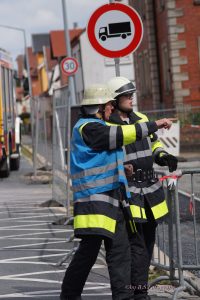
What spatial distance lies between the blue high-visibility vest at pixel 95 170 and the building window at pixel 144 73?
38147mm

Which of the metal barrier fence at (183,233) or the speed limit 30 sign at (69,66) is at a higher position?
the speed limit 30 sign at (69,66)

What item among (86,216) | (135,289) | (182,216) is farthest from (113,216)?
(182,216)

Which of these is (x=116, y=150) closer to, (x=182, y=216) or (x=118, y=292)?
(x=118, y=292)

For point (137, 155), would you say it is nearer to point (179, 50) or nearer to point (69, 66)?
point (69, 66)

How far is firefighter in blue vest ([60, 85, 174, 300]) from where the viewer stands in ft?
24.3

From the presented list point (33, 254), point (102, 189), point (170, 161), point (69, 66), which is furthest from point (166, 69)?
point (102, 189)

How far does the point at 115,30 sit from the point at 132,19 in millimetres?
234

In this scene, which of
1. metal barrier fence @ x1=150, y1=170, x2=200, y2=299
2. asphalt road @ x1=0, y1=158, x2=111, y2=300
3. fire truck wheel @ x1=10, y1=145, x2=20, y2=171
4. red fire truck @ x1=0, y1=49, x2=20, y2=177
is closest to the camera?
metal barrier fence @ x1=150, y1=170, x2=200, y2=299

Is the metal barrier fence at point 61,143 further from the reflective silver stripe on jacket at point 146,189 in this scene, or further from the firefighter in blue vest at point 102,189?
the firefighter in blue vest at point 102,189

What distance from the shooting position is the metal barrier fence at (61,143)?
1594cm

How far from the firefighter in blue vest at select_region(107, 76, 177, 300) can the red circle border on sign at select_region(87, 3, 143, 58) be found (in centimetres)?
253

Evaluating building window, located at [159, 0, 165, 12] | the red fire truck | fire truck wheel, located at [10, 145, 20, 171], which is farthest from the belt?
building window, located at [159, 0, 165, 12]

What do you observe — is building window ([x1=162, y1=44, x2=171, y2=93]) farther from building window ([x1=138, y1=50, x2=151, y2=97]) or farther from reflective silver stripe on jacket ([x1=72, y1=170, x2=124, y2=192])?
reflective silver stripe on jacket ([x1=72, y1=170, x2=124, y2=192])

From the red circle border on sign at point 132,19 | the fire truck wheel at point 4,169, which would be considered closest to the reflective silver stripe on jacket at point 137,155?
the red circle border on sign at point 132,19
